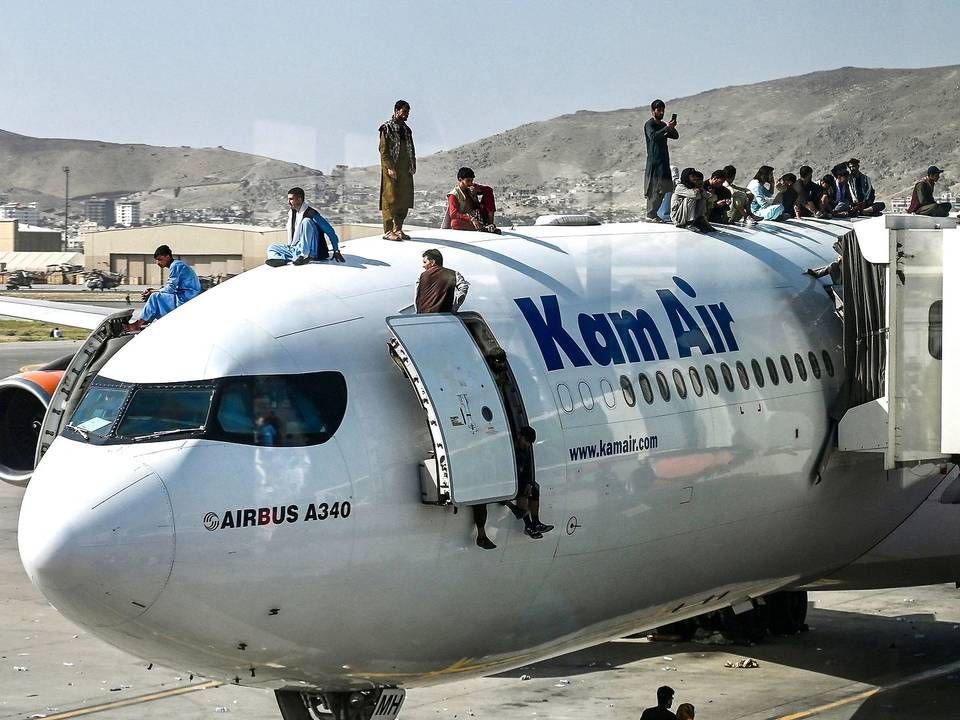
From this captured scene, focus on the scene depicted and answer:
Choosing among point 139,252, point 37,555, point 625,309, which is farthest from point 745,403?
point 139,252

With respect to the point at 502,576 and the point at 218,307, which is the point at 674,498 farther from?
the point at 218,307

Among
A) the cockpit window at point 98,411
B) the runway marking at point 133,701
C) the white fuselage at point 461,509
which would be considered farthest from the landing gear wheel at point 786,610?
the cockpit window at point 98,411

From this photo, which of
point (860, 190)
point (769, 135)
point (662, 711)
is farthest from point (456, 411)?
point (860, 190)

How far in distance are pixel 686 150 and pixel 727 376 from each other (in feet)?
20.3

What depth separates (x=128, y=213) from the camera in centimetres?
5697

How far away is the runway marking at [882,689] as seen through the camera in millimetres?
18453

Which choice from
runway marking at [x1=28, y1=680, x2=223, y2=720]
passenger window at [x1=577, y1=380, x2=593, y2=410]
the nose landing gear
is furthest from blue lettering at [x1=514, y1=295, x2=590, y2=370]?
runway marking at [x1=28, y1=680, x2=223, y2=720]

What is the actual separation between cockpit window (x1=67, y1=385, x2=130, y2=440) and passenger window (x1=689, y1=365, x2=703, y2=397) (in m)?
5.48

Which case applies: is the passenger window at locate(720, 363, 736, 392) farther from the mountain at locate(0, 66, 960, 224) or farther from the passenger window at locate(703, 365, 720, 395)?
the mountain at locate(0, 66, 960, 224)

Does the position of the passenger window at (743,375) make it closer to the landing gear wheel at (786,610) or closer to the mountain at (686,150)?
the mountain at (686,150)

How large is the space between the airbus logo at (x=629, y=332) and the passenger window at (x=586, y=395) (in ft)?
0.65

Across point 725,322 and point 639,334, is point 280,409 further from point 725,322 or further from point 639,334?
point 725,322

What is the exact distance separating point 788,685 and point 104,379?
11025 millimetres

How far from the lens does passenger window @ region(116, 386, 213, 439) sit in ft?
37.4
